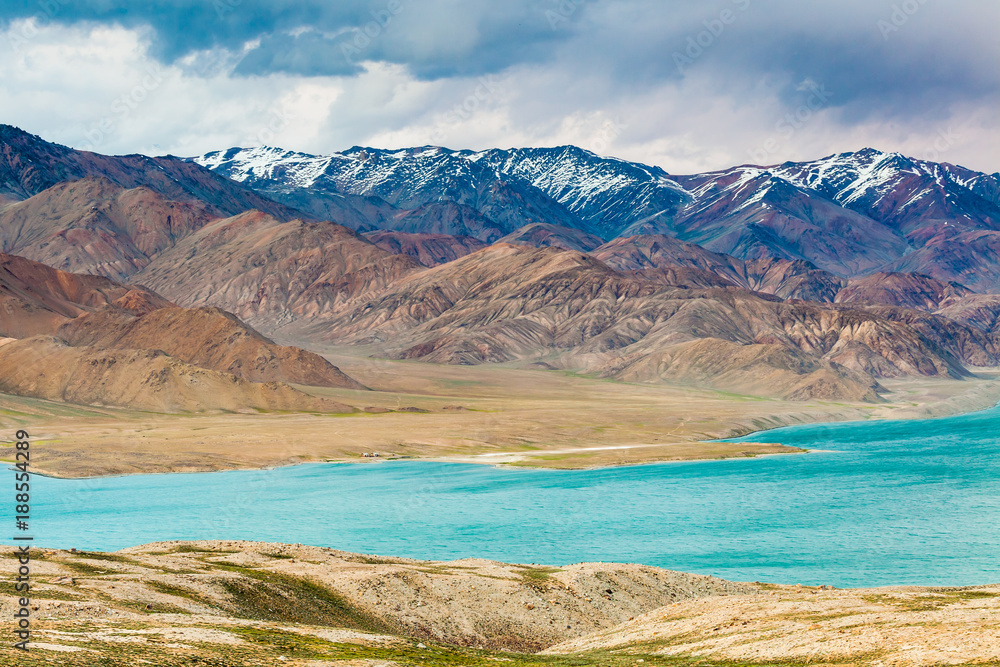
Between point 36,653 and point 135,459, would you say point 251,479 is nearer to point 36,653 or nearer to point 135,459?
point 135,459

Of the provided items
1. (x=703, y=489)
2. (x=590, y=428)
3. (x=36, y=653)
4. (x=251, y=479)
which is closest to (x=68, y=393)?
(x=251, y=479)

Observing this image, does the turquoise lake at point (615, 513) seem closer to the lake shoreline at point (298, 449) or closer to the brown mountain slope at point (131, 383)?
the lake shoreline at point (298, 449)

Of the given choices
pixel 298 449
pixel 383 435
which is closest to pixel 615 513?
pixel 298 449

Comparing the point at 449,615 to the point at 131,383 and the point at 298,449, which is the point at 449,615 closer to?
the point at 298,449

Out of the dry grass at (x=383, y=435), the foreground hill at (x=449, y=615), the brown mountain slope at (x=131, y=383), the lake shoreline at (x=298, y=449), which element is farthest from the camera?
the brown mountain slope at (x=131, y=383)

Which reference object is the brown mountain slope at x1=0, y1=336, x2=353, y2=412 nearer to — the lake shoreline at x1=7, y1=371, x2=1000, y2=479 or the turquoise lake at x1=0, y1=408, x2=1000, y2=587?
the lake shoreline at x1=7, y1=371, x2=1000, y2=479

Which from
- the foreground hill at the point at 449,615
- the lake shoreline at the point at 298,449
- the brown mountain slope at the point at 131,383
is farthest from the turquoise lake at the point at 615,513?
the brown mountain slope at the point at 131,383
